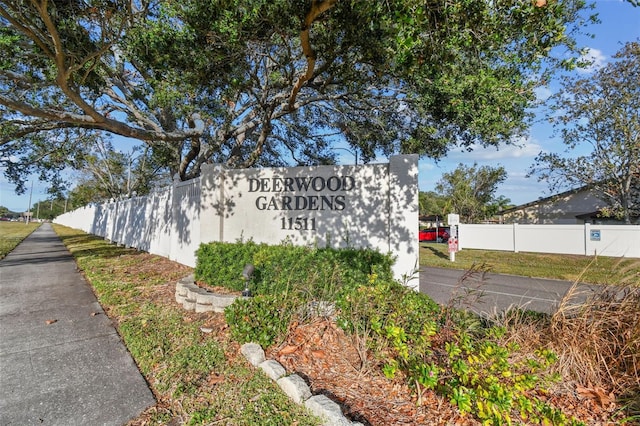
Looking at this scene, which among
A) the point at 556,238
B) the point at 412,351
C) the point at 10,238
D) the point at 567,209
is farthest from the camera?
the point at 567,209

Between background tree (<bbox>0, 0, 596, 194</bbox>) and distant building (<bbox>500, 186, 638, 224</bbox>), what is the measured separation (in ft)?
59.2

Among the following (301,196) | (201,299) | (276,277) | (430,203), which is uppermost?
(430,203)

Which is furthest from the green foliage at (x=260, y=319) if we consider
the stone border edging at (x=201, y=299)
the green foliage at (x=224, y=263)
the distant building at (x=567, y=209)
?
the distant building at (x=567, y=209)

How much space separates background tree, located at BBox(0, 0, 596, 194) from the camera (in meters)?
4.95

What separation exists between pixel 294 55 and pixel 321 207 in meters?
4.70

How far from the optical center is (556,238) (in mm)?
18219

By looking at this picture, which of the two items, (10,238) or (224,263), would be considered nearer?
(224,263)

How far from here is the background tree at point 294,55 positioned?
495 cm

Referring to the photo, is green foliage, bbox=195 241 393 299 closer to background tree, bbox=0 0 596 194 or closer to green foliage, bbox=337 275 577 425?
green foliage, bbox=337 275 577 425

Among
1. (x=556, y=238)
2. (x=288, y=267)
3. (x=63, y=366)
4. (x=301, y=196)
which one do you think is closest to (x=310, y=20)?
(x=301, y=196)

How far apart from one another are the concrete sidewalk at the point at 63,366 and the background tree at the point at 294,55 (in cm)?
434

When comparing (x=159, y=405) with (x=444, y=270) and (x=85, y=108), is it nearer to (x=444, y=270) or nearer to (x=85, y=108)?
(x=85, y=108)

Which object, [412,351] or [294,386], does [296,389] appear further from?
[412,351]

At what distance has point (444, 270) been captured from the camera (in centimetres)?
1365
